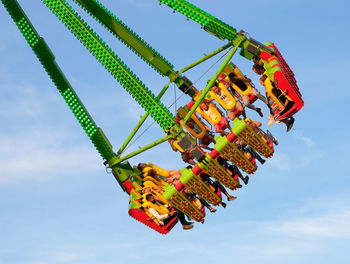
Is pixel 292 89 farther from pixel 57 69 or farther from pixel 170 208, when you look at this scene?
pixel 57 69

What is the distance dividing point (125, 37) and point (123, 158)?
460cm

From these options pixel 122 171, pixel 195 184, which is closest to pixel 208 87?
pixel 195 184

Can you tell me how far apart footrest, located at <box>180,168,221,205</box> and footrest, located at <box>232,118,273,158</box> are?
2.27m

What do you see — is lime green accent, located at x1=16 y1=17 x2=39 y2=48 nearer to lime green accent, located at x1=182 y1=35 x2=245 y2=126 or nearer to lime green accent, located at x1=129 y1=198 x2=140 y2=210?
lime green accent, located at x1=182 y1=35 x2=245 y2=126

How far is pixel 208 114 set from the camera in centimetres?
3077

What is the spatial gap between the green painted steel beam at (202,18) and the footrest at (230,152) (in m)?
3.88

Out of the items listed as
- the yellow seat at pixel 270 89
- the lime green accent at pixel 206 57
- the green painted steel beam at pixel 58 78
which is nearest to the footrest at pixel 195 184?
the green painted steel beam at pixel 58 78

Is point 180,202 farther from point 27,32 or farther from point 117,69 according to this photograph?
point 27,32

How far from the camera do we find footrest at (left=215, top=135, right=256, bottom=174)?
29172 mm

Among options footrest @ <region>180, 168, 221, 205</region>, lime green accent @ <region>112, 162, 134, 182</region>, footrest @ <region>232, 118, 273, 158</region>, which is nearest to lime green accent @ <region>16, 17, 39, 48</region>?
lime green accent @ <region>112, 162, 134, 182</region>

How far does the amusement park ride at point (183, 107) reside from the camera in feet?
96.9

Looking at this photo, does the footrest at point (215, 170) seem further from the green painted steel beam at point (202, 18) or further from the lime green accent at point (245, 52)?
the green painted steel beam at point (202, 18)

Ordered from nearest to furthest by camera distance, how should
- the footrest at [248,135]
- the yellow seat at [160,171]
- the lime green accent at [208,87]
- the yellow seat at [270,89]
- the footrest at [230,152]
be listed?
the footrest at [248,135]
the footrest at [230,152]
the lime green accent at [208,87]
the yellow seat at [270,89]
the yellow seat at [160,171]

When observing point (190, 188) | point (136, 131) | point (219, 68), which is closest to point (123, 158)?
point (136, 131)
